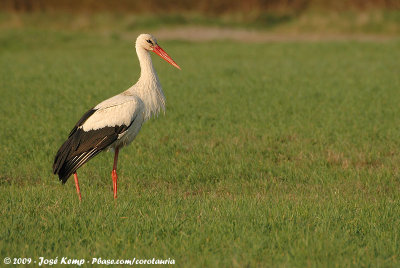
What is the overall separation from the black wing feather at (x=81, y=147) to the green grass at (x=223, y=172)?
13.9 inches

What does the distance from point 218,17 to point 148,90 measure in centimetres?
3179

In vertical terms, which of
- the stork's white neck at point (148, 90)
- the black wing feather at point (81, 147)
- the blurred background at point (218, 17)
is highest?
the stork's white neck at point (148, 90)

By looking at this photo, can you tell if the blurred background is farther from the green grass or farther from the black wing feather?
the black wing feather

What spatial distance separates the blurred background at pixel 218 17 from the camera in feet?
103

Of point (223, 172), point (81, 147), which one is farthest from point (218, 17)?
point (81, 147)

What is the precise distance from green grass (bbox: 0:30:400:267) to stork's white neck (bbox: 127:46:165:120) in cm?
98

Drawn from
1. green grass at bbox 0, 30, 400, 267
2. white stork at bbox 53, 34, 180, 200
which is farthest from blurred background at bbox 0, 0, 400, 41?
white stork at bbox 53, 34, 180, 200

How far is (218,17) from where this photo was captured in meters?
37.8

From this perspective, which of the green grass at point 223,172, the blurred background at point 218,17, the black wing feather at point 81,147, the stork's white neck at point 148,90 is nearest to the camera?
the green grass at point 223,172

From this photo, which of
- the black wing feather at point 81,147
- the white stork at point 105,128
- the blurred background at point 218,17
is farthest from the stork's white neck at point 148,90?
the blurred background at point 218,17

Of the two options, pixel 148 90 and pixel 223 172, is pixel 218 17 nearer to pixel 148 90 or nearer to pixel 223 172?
pixel 223 172

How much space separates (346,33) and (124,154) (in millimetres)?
24492

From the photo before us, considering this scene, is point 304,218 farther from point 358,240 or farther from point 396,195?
point 396,195

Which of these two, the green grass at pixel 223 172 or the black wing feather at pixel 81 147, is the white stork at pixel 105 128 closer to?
the black wing feather at pixel 81 147
